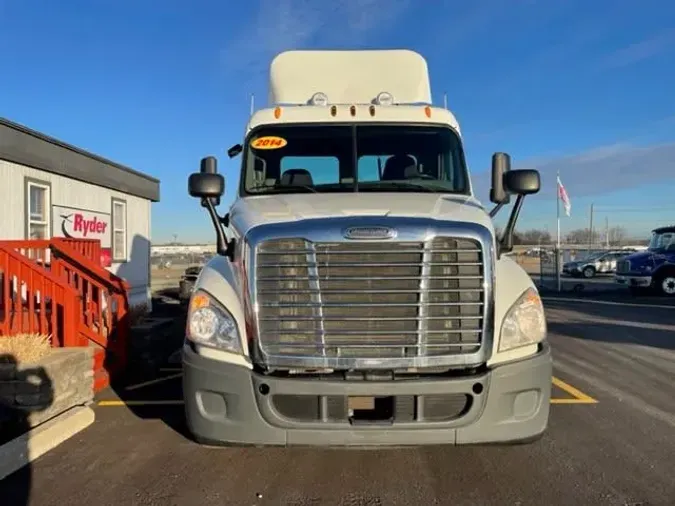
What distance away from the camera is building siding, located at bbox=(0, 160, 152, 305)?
9.66 meters

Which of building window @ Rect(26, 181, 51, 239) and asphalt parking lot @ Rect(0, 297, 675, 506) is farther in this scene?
building window @ Rect(26, 181, 51, 239)

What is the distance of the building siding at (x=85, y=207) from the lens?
31.7 feet

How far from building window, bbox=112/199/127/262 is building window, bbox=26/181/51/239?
3.00m

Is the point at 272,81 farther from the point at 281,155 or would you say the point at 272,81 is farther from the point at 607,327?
the point at 607,327

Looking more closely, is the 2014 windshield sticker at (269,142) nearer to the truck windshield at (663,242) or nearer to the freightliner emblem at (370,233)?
the freightliner emblem at (370,233)

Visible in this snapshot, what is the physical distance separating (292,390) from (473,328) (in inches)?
46.3

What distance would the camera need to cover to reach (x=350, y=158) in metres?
5.32

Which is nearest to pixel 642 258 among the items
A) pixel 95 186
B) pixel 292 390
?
pixel 95 186

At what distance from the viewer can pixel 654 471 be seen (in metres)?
4.19

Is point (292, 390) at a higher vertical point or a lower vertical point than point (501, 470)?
higher

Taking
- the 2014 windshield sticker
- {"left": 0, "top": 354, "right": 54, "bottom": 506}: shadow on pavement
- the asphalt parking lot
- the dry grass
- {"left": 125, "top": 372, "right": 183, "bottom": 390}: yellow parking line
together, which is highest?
the 2014 windshield sticker

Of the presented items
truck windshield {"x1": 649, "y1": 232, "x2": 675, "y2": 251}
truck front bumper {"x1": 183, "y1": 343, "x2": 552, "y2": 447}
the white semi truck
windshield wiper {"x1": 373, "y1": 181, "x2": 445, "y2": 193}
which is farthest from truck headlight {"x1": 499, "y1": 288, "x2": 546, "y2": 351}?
truck windshield {"x1": 649, "y1": 232, "x2": 675, "y2": 251}

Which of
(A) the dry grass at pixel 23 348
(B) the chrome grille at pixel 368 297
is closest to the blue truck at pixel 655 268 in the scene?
(B) the chrome grille at pixel 368 297

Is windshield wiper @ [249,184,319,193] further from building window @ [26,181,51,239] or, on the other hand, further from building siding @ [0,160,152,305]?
building window @ [26,181,51,239]
